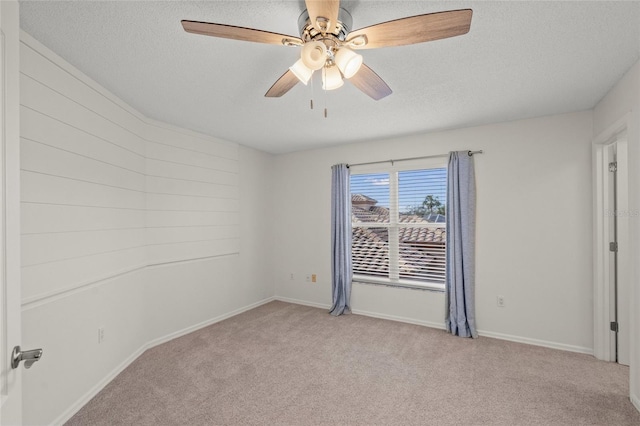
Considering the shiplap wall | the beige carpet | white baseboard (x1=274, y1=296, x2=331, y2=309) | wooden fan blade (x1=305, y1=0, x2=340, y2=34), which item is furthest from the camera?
white baseboard (x1=274, y1=296, x2=331, y2=309)

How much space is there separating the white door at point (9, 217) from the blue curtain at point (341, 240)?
11.5 feet

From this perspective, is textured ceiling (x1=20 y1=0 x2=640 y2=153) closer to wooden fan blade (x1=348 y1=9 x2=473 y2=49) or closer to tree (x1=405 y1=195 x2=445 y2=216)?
wooden fan blade (x1=348 y1=9 x2=473 y2=49)

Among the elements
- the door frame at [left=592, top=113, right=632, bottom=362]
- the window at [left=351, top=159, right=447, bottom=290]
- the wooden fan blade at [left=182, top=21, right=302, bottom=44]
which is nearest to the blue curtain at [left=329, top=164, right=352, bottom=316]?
the window at [left=351, top=159, right=447, bottom=290]

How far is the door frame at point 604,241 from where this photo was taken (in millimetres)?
2691

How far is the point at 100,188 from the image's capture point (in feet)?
7.95

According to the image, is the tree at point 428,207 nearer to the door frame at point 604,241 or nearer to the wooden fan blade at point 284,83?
the door frame at point 604,241

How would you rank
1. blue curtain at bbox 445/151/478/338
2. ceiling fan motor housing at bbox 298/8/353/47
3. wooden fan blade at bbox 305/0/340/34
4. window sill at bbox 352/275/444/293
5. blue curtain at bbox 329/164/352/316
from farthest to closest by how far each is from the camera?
1. blue curtain at bbox 329/164/352/316
2. window sill at bbox 352/275/444/293
3. blue curtain at bbox 445/151/478/338
4. ceiling fan motor housing at bbox 298/8/353/47
5. wooden fan blade at bbox 305/0/340/34

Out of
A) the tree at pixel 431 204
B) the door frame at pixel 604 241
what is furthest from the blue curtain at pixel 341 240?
the door frame at pixel 604 241

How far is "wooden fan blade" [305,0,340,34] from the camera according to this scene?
47.7 inches

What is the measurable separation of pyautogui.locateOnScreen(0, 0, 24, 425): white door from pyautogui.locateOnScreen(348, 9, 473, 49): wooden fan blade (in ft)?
4.20

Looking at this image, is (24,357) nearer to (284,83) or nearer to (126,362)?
(284,83)

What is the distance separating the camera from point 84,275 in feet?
7.31

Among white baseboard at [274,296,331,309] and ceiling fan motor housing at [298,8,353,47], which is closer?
ceiling fan motor housing at [298,8,353,47]

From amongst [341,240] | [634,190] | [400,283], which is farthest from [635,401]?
[341,240]
